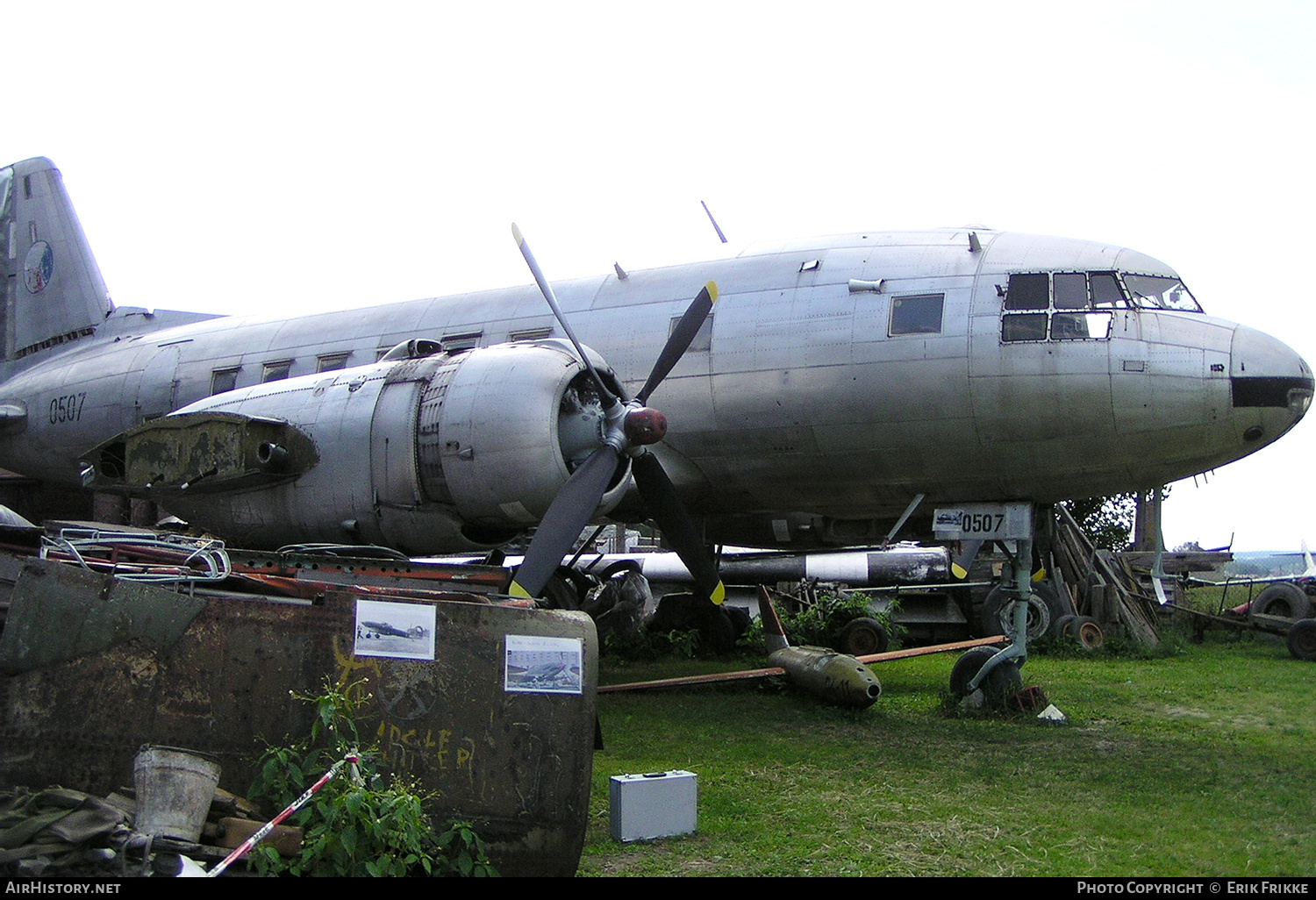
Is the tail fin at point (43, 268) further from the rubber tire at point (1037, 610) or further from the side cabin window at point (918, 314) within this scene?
the rubber tire at point (1037, 610)

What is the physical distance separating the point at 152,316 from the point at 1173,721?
1690 cm

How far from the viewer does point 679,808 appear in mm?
6656

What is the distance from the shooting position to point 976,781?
8.03m

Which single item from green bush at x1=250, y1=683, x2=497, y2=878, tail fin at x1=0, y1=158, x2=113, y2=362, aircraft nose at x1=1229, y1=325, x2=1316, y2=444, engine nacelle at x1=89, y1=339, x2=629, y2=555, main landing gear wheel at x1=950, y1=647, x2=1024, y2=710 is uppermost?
tail fin at x1=0, y1=158, x2=113, y2=362

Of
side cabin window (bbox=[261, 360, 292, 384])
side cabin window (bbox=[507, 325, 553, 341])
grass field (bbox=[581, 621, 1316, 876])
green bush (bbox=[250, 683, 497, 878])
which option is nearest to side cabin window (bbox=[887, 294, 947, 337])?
grass field (bbox=[581, 621, 1316, 876])

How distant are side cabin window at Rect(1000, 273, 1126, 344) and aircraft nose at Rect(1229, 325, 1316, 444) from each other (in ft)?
3.93

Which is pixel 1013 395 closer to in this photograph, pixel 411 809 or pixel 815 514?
pixel 815 514

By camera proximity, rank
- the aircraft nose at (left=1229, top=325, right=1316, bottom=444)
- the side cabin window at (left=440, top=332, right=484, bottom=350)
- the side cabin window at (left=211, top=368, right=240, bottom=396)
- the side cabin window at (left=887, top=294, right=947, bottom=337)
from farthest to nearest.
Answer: the side cabin window at (left=211, top=368, right=240, bottom=396) → the side cabin window at (left=440, top=332, right=484, bottom=350) → the side cabin window at (left=887, top=294, right=947, bottom=337) → the aircraft nose at (left=1229, top=325, right=1316, bottom=444)

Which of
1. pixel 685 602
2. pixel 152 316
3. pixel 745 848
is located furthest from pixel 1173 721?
pixel 152 316

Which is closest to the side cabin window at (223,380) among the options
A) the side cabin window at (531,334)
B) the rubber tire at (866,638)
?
the side cabin window at (531,334)

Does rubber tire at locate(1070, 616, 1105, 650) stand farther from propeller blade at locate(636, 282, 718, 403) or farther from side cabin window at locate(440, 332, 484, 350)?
side cabin window at locate(440, 332, 484, 350)

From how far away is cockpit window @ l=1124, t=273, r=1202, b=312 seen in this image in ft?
34.1

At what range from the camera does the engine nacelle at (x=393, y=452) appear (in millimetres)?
9875

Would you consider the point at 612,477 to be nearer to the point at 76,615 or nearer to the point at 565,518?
the point at 565,518
